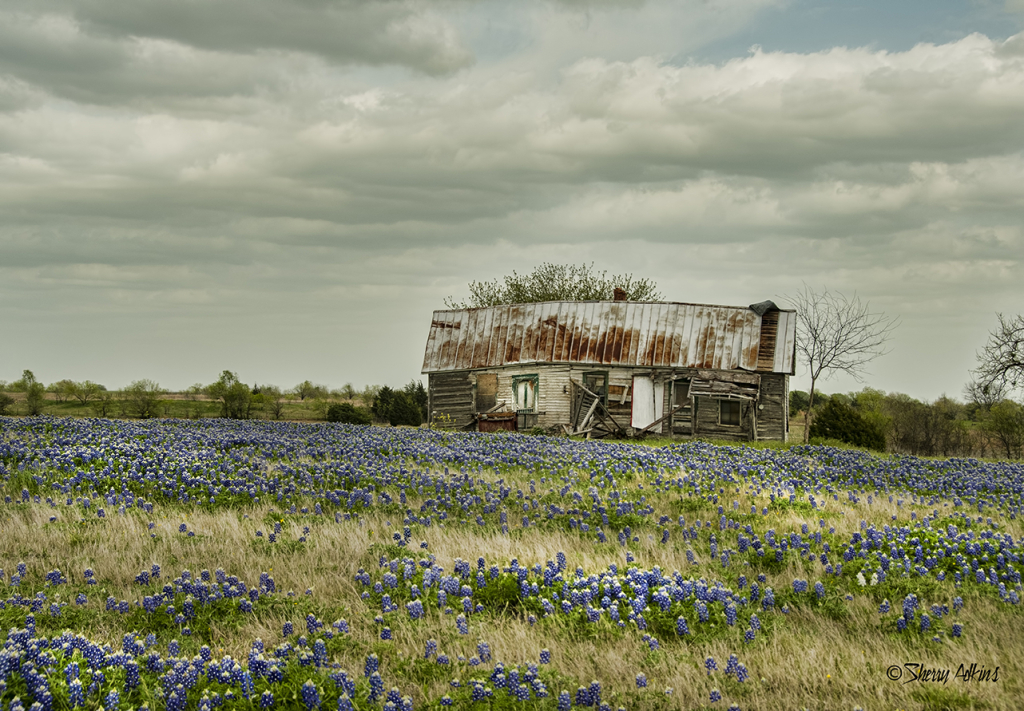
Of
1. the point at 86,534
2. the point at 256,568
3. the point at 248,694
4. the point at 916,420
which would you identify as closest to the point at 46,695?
the point at 248,694

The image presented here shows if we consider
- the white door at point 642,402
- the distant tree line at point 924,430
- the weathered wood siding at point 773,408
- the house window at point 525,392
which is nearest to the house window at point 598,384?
the white door at point 642,402

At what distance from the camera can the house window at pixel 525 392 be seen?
36.8 metres

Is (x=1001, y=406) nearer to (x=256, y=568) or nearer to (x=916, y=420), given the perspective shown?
(x=916, y=420)

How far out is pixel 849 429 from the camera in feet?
112

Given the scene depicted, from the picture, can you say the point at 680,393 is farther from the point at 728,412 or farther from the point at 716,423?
the point at 728,412

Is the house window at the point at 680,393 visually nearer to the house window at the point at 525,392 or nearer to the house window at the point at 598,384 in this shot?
the house window at the point at 598,384

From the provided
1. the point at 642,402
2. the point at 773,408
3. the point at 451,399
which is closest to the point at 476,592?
the point at 642,402

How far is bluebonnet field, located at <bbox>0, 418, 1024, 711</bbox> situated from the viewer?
16.4ft

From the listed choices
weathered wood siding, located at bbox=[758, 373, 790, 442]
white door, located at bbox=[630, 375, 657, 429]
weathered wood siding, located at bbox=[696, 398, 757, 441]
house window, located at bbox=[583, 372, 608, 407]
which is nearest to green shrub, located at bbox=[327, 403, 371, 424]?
house window, located at bbox=[583, 372, 608, 407]

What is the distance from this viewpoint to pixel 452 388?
39312mm

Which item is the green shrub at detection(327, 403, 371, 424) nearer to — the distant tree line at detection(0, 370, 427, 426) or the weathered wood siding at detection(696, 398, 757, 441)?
the distant tree line at detection(0, 370, 427, 426)

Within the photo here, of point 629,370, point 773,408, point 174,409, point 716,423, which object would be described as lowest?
point 174,409

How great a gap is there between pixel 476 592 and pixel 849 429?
31.5m

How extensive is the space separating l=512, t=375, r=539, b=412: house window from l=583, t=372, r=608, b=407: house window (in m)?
2.49
